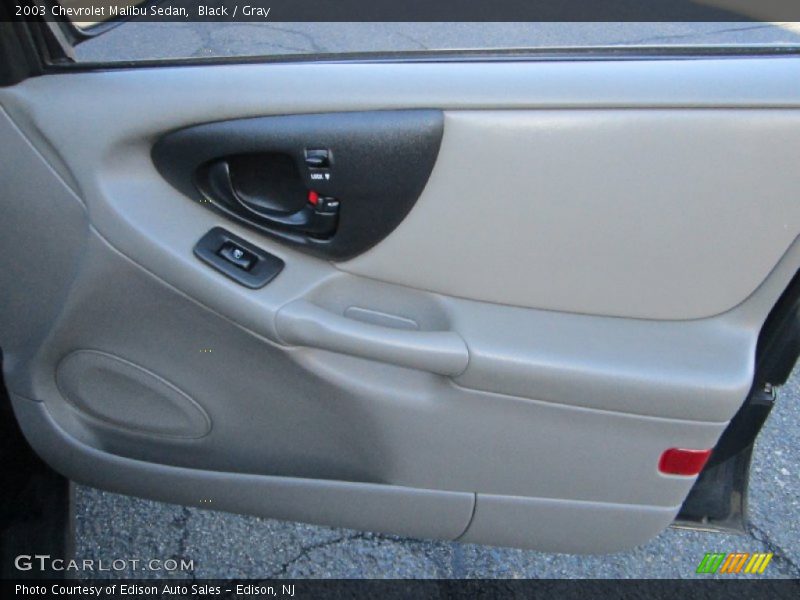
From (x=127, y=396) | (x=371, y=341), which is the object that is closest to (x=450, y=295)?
(x=371, y=341)

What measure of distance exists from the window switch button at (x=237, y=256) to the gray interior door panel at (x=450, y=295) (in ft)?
0.10

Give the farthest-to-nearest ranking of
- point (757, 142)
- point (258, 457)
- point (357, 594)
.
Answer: point (357, 594)
point (258, 457)
point (757, 142)

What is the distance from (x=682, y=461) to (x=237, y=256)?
0.81m

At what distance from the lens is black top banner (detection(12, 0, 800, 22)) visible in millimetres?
1507

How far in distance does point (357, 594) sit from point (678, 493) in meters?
0.71

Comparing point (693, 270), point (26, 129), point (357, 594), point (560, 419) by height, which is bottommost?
point (357, 594)

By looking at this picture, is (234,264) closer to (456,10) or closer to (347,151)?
(347,151)

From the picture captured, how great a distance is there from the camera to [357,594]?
1.73 meters

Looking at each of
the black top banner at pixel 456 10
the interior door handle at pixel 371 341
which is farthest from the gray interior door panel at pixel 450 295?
the black top banner at pixel 456 10

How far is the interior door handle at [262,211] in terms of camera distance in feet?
4.33

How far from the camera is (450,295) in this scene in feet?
4.49

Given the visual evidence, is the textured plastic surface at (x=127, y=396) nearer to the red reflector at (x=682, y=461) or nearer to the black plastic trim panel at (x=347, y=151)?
the black plastic trim panel at (x=347, y=151)

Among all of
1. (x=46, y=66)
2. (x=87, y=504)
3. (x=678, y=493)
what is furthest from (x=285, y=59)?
(x=87, y=504)

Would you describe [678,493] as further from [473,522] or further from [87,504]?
[87,504]
